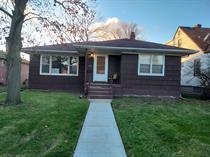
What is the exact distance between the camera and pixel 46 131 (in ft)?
23.0

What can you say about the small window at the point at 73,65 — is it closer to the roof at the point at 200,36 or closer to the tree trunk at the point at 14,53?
the tree trunk at the point at 14,53

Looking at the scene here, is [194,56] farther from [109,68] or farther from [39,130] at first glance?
[39,130]

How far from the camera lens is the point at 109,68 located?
707 inches

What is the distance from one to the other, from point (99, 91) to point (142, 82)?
9.96 feet

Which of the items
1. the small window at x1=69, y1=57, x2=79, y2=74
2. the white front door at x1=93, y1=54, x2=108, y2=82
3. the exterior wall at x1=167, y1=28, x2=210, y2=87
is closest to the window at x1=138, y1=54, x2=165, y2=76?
the white front door at x1=93, y1=54, x2=108, y2=82

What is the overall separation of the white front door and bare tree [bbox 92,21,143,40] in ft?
86.1

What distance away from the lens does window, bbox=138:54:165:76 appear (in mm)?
16156


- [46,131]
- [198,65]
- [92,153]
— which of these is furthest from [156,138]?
[198,65]

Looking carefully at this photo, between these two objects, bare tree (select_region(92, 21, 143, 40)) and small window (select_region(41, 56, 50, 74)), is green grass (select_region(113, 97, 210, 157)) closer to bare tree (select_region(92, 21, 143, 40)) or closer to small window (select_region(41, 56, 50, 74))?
small window (select_region(41, 56, 50, 74))

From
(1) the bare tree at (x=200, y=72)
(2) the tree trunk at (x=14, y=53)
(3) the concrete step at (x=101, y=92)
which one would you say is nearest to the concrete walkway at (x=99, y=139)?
(2) the tree trunk at (x=14, y=53)

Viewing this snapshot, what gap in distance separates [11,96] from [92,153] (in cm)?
727

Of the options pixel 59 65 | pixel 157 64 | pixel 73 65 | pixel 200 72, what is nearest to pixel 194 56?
pixel 200 72

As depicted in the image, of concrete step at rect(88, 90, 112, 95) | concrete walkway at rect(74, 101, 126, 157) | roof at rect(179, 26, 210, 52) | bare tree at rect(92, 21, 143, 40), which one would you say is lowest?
concrete walkway at rect(74, 101, 126, 157)

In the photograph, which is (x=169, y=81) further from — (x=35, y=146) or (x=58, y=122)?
(x=35, y=146)
